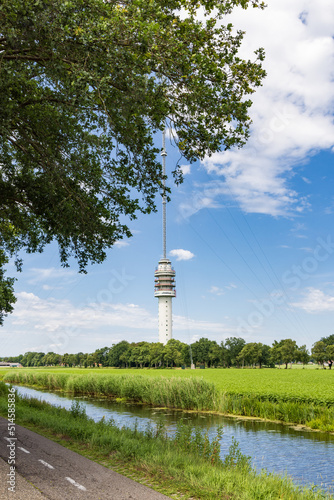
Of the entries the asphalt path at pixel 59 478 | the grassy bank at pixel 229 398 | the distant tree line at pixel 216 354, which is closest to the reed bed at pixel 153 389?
the grassy bank at pixel 229 398

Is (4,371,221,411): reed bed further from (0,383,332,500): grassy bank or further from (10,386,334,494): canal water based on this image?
(0,383,332,500): grassy bank

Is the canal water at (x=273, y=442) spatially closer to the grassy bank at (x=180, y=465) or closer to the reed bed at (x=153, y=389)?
the reed bed at (x=153, y=389)

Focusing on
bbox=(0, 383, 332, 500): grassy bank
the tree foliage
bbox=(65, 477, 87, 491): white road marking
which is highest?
the tree foliage

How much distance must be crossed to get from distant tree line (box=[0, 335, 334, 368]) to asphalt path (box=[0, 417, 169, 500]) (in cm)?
13808

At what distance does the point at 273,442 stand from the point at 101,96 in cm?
1774

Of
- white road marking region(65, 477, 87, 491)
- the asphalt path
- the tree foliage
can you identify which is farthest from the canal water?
the tree foliage

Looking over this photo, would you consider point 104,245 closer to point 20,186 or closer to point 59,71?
point 20,186

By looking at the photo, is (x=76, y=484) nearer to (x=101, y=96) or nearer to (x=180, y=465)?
(x=180, y=465)

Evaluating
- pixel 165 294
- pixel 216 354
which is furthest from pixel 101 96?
pixel 165 294

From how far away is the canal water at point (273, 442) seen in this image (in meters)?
15.1

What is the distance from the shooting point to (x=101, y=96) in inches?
406

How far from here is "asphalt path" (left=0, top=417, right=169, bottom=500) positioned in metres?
7.81

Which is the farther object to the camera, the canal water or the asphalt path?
the canal water

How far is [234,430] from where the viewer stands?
74.7ft
